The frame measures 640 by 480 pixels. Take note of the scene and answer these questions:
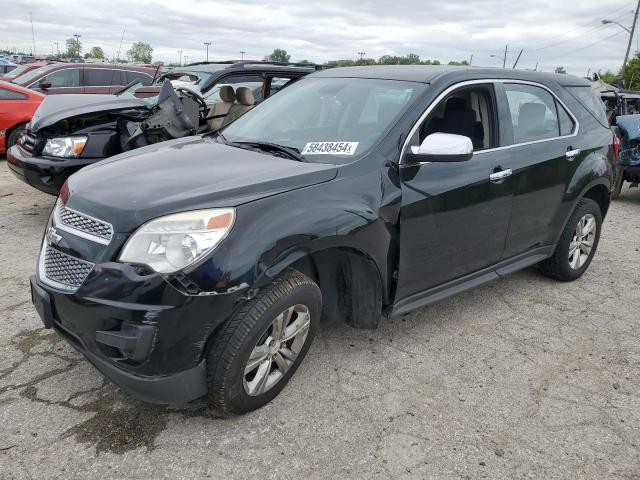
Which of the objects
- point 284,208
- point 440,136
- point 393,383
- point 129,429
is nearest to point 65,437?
point 129,429

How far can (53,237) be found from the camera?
263 centimetres

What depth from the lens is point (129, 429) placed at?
8.43ft

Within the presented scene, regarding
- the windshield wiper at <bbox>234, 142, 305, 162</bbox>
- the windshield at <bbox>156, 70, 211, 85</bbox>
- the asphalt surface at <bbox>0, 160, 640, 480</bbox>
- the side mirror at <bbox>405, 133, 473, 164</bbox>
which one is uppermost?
the windshield at <bbox>156, 70, 211, 85</bbox>

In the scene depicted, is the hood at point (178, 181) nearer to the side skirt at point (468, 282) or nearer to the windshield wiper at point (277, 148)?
the windshield wiper at point (277, 148)

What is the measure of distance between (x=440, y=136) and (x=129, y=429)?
7.11 feet

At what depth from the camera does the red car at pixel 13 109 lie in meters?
8.96

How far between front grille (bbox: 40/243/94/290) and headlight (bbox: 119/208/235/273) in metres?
0.24

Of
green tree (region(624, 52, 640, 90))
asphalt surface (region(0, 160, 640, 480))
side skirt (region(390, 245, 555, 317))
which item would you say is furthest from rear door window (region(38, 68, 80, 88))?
green tree (region(624, 52, 640, 90))

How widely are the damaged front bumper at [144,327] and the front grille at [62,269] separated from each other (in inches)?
1.9

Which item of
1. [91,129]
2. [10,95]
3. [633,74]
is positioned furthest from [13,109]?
[633,74]

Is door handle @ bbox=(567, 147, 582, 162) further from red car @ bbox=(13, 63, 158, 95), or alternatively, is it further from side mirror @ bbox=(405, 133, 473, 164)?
red car @ bbox=(13, 63, 158, 95)

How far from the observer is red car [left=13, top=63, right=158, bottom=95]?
451 inches

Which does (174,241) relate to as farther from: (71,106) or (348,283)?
(71,106)

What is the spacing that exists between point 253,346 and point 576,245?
3315 millimetres
